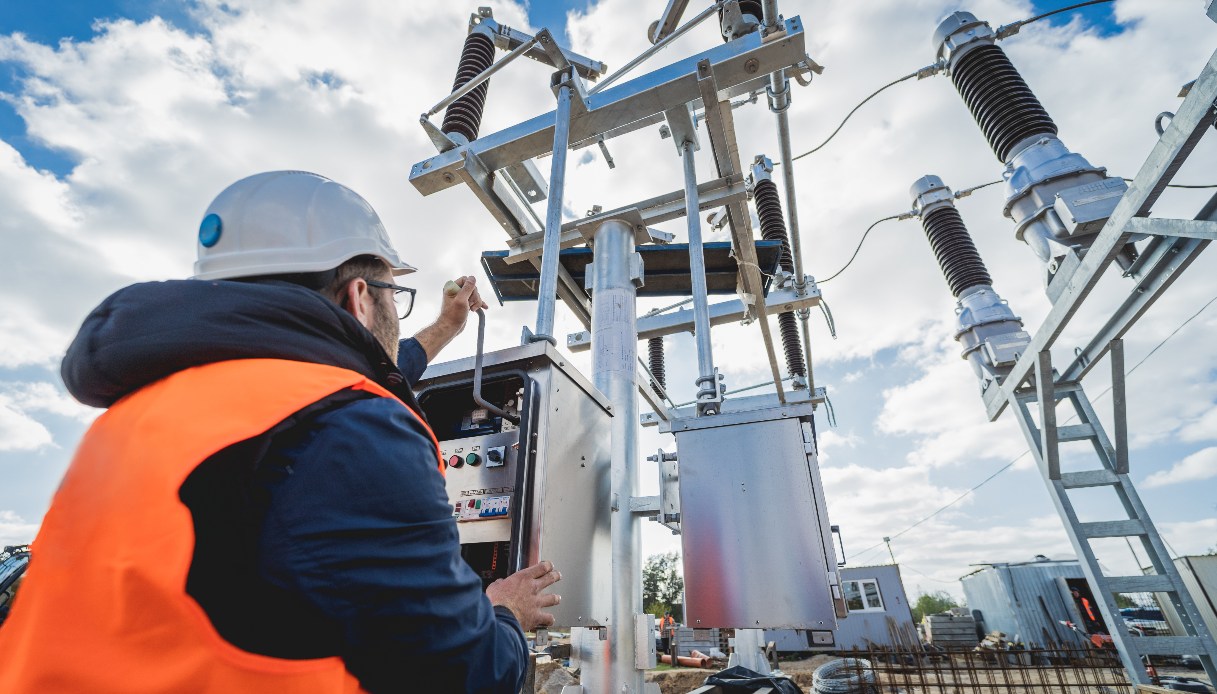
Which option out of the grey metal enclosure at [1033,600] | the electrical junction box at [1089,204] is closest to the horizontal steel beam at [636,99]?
the electrical junction box at [1089,204]

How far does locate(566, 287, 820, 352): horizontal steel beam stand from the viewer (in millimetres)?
5953

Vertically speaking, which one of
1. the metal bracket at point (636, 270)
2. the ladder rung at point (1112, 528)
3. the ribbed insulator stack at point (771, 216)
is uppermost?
the ribbed insulator stack at point (771, 216)

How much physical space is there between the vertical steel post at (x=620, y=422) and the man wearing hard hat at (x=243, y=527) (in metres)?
1.80

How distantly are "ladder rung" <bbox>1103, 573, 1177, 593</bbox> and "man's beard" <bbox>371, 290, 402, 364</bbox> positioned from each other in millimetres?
5800

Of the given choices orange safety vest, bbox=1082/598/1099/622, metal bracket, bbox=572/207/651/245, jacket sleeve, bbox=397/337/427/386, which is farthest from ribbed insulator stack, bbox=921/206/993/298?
orange safety vest, bbox=1082/598/1099/622

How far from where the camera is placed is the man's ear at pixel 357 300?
1.29 m

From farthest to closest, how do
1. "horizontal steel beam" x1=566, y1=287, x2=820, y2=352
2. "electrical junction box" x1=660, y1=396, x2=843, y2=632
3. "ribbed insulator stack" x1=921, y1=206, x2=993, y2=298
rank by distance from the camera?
"horizontal steel beam" x1=566, y1=287, x2=820, y2=352
"ribbed insulator stack" x1=921, y1=206, x2=993, y2=298
"electrical junction box" x1=660, y1=396, x2=843, y2=632

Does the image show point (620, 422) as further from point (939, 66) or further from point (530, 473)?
point (939, 66)

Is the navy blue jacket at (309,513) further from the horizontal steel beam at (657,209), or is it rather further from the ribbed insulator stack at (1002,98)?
the ribbed insulator stack at (1002,98)

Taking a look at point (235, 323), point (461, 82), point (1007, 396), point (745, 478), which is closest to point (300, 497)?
point (235, 323)

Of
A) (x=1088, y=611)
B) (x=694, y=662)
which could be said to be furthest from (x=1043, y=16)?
(x=1088, y=611)

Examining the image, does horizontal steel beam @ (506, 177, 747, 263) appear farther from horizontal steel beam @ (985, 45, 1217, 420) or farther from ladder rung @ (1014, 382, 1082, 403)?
ladder rung @ (1014, 382, 1082, 403)

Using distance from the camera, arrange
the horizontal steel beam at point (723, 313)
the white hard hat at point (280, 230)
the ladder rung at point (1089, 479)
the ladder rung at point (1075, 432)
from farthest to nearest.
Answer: the horizontal steel beam at point (723, 313)
the ladder rung at point (1075, 432)
the ladder rung at point (1089, 479)
the white hard hat at point (280, 230)

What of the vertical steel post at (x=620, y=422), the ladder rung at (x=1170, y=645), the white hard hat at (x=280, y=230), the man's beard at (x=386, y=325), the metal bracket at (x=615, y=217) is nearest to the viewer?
the white hard hat at (x=280, y=230)
